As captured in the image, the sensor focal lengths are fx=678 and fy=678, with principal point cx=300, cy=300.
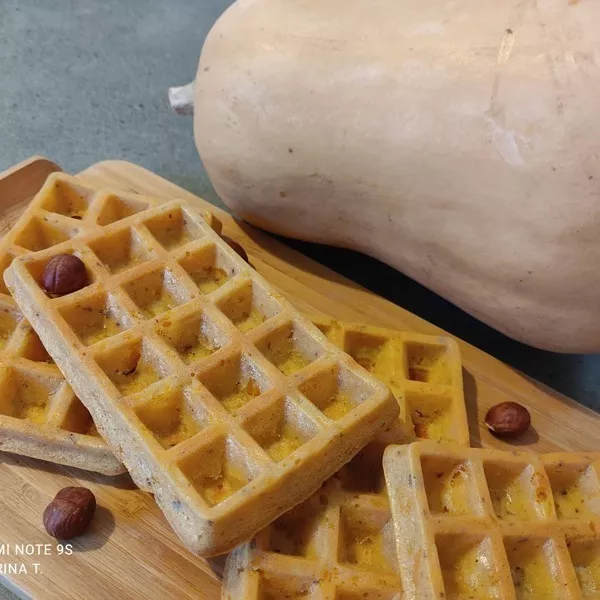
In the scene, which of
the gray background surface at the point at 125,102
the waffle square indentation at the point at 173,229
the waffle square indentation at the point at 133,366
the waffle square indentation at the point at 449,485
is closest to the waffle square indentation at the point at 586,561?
the waffle square indentation at the point at 449,485

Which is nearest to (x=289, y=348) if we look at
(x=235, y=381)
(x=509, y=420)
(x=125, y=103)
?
(x=235, y=381)

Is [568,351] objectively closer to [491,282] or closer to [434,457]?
[491,282]

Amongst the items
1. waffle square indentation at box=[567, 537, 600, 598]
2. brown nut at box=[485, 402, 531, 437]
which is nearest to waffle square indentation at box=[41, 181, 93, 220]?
brown nut at box=[485, 402, 531, 437]

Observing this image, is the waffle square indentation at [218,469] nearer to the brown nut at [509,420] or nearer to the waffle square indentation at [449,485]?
the waffle square indentation at [449,485]

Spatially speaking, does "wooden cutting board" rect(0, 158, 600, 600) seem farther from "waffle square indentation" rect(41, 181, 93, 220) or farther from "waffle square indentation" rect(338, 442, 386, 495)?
"waffle square indentation" rect(41, 181, 93, 220)

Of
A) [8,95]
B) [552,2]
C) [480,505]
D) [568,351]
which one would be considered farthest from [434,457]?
[8,95]
